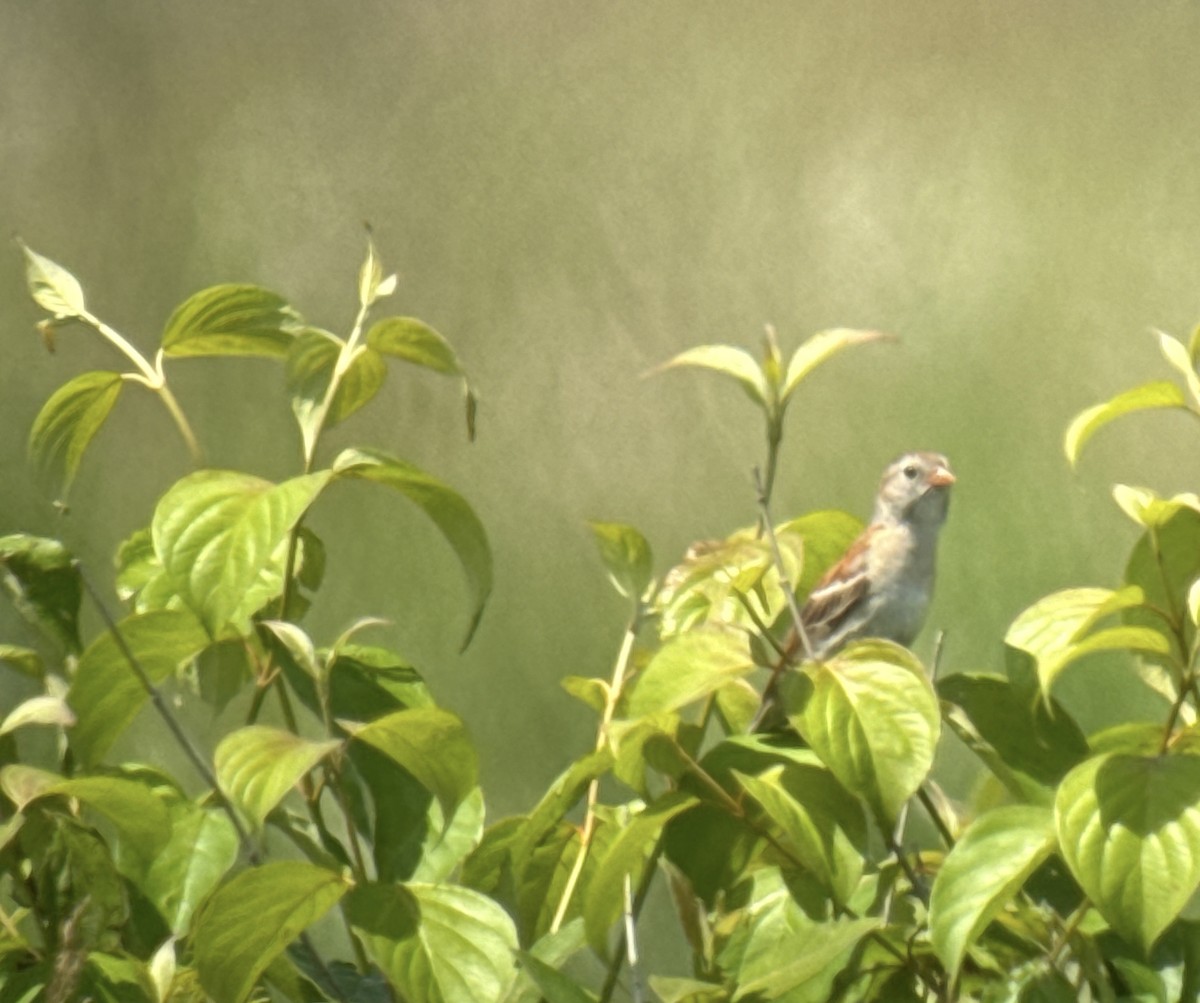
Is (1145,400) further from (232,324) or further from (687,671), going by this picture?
(232,324)

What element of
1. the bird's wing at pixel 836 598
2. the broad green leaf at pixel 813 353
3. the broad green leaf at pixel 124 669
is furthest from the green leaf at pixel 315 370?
the bird's wing at pixel 836 598

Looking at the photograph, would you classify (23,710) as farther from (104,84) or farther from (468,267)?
(104,84)

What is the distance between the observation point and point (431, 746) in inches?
35.1

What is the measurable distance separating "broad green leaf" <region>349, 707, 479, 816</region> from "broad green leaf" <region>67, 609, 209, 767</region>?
0.44 feet

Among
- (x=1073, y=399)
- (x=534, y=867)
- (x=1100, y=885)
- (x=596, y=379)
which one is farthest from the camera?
(x=596, y=379)

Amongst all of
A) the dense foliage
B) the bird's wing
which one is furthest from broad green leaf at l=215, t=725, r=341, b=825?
the bird's wing

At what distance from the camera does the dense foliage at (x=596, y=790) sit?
841 millimetres

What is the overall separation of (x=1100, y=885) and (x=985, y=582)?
2.79 feet

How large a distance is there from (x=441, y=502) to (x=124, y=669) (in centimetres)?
20

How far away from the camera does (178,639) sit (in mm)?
974

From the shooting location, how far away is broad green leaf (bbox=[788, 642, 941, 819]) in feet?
2.73

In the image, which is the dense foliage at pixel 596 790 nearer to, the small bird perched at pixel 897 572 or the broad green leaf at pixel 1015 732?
the broad green leaf at pixel 1015 732

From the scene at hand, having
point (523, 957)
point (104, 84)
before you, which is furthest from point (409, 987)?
point (104, 84)

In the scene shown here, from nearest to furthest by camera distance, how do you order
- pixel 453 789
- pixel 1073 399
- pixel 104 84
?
1. pixel 453 789
2. pixel 1073 399
3. pixel 104 84
